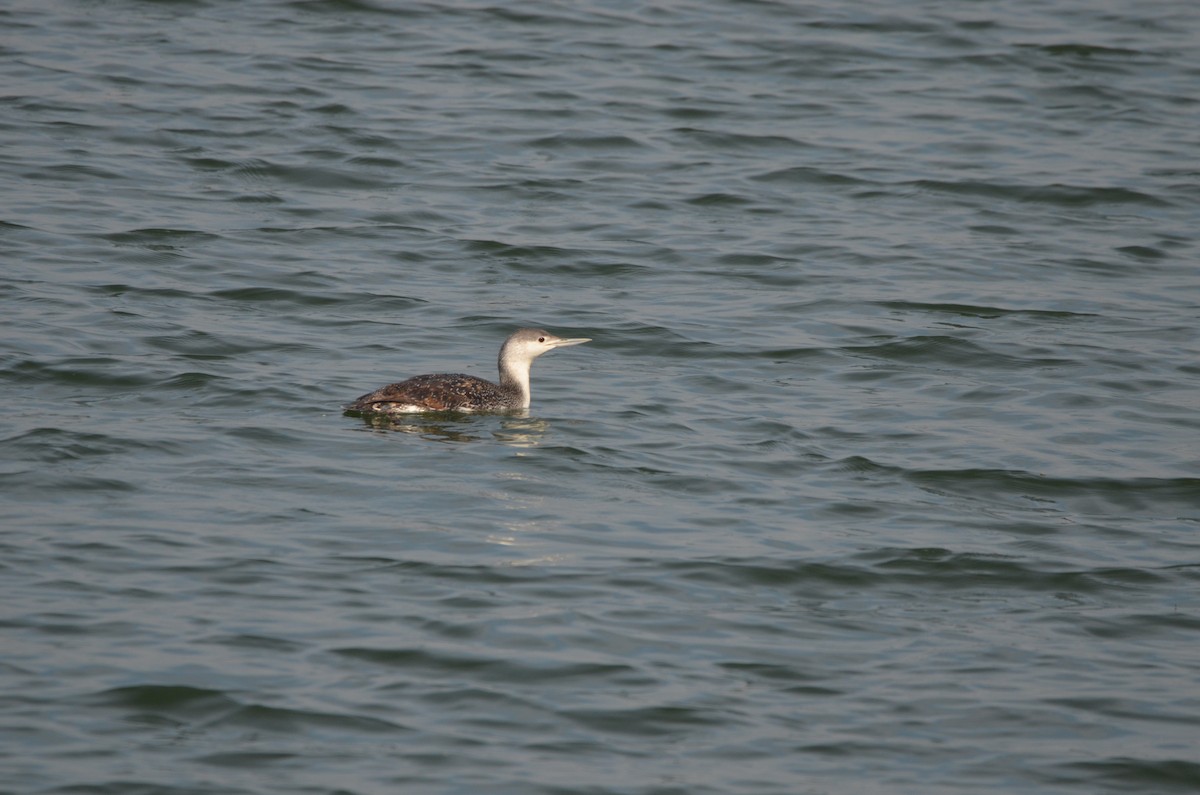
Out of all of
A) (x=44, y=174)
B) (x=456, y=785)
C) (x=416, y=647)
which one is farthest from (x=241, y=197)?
(x=456, y=785)

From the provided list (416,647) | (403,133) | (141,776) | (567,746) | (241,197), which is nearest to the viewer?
(141,776)

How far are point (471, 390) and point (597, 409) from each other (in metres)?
0.92

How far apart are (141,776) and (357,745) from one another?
35.0 inches

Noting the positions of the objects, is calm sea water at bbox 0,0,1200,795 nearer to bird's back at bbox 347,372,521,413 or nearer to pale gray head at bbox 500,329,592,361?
bird's back at bbox 347,372,521,413

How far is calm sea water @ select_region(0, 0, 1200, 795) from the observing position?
307 inches

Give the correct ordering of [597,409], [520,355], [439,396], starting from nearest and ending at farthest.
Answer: [439,396] → [597,409] → [520,355]

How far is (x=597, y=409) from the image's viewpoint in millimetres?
12352

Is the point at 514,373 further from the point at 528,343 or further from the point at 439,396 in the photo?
the point at 439,396

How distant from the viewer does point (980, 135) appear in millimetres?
20344

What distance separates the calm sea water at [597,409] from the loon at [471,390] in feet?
0.59

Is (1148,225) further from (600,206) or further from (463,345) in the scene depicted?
(463,345)

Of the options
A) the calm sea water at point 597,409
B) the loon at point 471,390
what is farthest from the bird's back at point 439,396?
the calm sea water at point 597,409

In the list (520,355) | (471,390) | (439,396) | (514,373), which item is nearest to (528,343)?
(520,355)

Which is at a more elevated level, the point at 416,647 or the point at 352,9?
the point at 352,9
